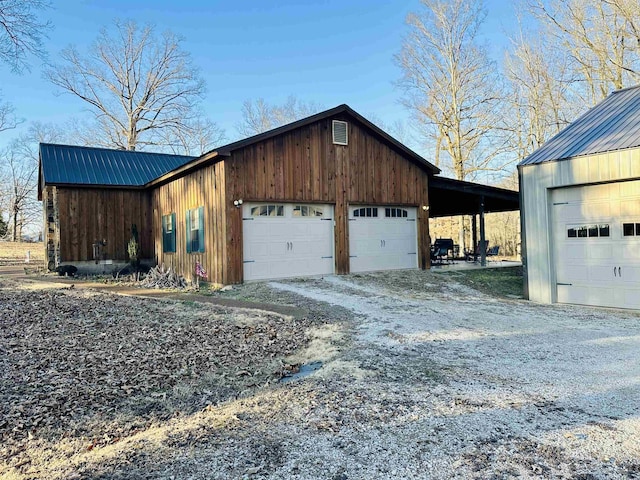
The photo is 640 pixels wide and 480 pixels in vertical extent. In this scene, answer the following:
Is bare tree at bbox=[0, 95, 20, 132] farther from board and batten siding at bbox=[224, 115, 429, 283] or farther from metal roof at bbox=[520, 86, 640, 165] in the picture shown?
metal roof at bbox=[520, 86, 640, 165]

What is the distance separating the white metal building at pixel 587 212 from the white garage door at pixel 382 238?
4.57 m

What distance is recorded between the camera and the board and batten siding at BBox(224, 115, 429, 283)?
34.7 ft

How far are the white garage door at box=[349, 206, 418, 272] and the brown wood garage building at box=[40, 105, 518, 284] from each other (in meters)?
0.03

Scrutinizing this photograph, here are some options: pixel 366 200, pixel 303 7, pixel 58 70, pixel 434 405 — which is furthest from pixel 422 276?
pixel 58 70

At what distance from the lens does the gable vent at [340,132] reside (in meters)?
12.3

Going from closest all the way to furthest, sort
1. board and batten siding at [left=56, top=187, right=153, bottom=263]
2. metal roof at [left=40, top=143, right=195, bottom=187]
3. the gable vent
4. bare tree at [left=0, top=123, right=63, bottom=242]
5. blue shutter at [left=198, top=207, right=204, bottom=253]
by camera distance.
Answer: blue shutter at [left=198, top=207, right=204, bottom=253] < the gable vent < board and batten siding at [left=56, top=187, right=153, bottom=263] < metal roof at [left=40, top=143, right=195, bottom=187] < bare tree at [left=0, top=123, right=63, bottom=242]

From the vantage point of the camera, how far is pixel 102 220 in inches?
609

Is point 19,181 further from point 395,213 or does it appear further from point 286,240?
point 395,213

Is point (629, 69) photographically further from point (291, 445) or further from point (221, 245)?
point (291, 445)

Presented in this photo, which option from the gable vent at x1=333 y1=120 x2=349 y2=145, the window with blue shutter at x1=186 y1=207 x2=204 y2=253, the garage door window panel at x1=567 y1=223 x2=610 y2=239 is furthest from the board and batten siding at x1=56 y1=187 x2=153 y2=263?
the garage door window panel at x1=567 y1=223 x2=610 y2=239

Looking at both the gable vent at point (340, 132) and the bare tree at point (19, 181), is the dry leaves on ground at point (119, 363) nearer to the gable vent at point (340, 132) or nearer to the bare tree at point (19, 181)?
the gable vent at point (340, 132)

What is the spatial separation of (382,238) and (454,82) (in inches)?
544

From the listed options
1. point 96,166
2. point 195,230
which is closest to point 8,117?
point 96,166

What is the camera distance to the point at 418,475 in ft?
8.09
